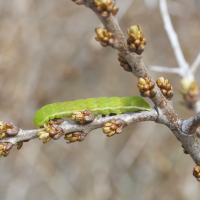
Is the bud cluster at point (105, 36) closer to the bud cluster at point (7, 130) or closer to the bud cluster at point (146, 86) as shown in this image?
the bud cluster at point (146, 86)

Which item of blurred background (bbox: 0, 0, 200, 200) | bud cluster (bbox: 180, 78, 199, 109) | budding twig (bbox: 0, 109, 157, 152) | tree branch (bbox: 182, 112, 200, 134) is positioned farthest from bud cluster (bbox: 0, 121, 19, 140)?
blurred background (bbox: 0, 0, 200, 200)

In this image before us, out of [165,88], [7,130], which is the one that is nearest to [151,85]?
[165,88]

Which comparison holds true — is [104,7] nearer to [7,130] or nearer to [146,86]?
[146,86]

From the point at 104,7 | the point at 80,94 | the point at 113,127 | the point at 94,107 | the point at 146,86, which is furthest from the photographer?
the point at 80,94

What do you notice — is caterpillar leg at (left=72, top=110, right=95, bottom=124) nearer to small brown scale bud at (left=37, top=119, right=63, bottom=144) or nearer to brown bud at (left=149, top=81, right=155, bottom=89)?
small brown scale bud at (left=37, top=119, right=63, bottom=144)

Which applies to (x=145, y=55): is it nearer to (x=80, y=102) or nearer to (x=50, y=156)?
(x=50, y=156)
